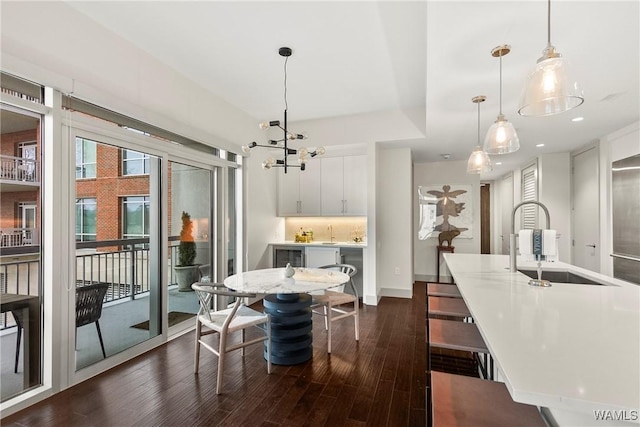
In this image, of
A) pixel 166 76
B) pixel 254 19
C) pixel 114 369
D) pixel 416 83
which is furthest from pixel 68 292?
pixel 416 83

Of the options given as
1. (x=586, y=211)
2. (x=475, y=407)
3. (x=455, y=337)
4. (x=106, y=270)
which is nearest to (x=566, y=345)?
(x=475, y=407)

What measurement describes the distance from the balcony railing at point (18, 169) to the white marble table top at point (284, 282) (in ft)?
5.31

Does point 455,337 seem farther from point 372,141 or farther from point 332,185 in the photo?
point 332,185

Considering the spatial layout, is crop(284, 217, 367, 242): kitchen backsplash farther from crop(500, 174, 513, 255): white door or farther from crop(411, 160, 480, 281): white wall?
crop(500, 174, 513, 255): white door

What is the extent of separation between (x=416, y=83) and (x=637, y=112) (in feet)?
7.47

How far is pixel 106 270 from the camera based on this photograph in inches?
110

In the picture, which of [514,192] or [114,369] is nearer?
[114,369]

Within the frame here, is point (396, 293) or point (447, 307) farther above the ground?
point (447, 307)

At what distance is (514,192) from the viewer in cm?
688

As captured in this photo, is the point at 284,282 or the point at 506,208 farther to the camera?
the point at 506,208

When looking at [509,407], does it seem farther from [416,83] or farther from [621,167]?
[621,167]

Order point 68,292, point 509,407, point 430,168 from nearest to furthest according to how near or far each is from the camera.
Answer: point 509,407 < point 68,292 < point 430,168

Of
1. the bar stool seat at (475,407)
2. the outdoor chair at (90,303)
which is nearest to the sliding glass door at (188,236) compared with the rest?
the outdoor chair at (90,303)

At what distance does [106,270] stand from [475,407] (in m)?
2.99
